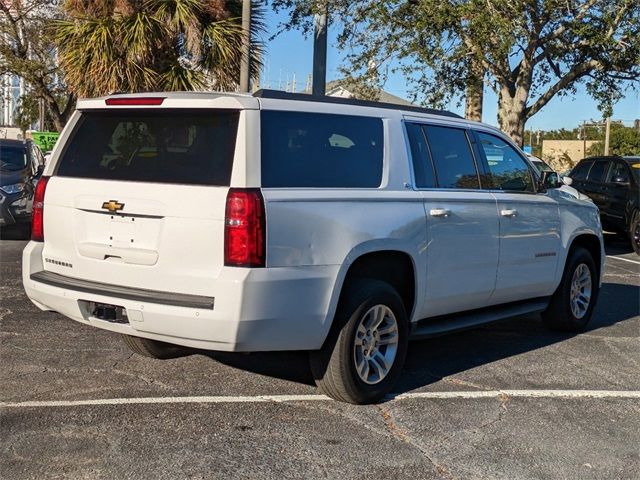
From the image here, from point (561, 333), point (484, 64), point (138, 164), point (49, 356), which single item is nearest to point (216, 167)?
point (138, 164)

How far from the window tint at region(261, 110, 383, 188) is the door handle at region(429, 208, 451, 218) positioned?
0.49m

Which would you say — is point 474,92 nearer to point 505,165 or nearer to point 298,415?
point 505,165

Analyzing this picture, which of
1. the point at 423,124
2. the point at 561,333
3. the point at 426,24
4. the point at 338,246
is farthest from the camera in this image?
the point at 426,24

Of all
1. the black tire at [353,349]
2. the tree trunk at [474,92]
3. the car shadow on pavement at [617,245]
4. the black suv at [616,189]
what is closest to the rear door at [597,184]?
the black suv at [616,189]

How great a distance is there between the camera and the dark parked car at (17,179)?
12734 millimetres

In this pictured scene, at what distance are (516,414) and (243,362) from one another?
2018mm

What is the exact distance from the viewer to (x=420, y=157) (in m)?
5.46

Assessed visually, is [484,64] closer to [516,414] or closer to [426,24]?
[426,24]

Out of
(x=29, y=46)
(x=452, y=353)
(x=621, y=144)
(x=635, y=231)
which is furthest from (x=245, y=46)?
(x=621, y=144)

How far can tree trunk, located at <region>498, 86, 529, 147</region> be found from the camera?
665 inches

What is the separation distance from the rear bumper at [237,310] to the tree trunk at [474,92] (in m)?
12.7

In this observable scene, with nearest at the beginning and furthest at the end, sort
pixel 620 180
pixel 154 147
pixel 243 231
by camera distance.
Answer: pixel 243 231 → pixel 154 147 → pixel 620 180

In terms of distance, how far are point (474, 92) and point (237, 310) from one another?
14.9 metres

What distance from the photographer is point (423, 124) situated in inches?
219
